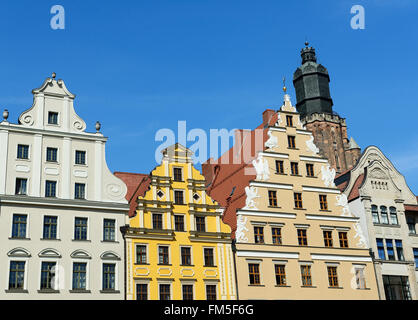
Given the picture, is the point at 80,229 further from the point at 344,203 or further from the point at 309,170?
the point at 344,203

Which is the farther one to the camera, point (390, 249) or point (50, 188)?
point (390, 249)

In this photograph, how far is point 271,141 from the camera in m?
41.5

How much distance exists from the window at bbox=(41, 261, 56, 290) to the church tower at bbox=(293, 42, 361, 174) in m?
69.6

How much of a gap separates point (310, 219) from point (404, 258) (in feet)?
26.0

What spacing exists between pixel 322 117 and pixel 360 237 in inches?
2315

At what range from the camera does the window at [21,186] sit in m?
33.2

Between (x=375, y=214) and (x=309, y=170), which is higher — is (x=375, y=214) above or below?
below

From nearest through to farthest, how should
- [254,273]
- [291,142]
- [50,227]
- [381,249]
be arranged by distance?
[50,227] → [254,273] → [381,249] → [291,142]

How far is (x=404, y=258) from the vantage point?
41.8 metres

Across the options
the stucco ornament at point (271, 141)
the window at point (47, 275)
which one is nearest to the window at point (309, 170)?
the stucco ornament at point (271, 141)

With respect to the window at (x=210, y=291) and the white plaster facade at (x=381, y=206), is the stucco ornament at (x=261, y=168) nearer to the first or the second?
the white plaster facade at (x=381, y=206)

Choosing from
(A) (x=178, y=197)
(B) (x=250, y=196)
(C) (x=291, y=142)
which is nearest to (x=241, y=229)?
(B) (x=250, y=196)

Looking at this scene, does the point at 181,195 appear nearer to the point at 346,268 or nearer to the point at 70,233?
the point at 70,233
